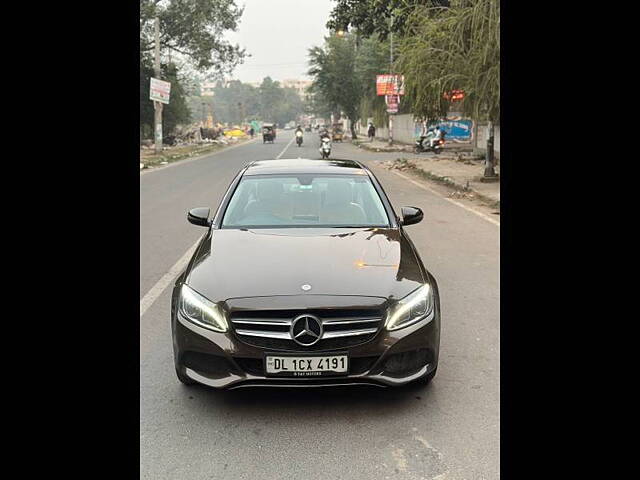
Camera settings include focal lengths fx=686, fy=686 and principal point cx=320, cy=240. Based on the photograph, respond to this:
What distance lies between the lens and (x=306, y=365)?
12.4 feet

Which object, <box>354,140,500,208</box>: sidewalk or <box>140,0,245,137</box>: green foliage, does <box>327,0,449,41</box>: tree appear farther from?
<box>140,0,245,137</box>: green foliage

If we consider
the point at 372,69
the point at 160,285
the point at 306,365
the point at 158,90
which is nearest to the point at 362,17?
the point at 158,90

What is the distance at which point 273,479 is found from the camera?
3.29 m

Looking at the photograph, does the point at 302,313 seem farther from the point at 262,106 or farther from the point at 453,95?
the point at 262,106

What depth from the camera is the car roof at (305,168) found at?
5.83 m

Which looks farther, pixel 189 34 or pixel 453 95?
pixel 189 34

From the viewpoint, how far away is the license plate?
3.76 m

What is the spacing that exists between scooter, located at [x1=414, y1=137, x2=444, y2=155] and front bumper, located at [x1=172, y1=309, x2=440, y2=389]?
32290 mm

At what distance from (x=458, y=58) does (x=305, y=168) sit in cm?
1222

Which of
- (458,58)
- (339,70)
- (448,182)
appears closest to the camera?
(458,58)

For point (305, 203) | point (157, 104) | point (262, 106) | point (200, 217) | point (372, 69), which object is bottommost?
point (200, 217)

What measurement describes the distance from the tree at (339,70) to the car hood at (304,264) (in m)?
60.5
